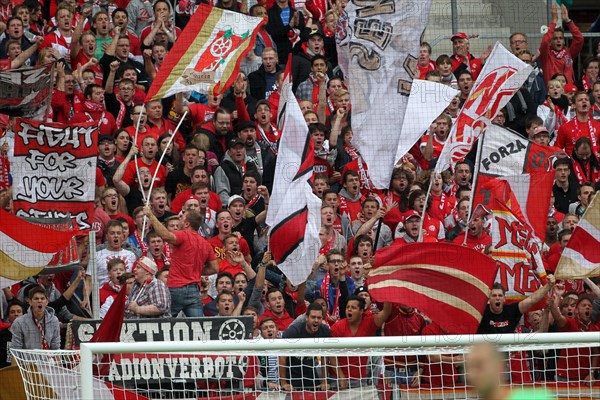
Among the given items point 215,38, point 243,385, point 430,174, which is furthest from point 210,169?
point 243,385

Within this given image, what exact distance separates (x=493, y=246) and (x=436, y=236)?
1.36 metres

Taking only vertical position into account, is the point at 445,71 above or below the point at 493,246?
above

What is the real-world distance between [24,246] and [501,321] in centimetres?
375

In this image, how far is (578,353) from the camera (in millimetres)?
9883

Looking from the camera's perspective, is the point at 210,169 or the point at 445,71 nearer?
the point at 210,169

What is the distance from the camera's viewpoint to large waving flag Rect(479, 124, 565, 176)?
12.5m

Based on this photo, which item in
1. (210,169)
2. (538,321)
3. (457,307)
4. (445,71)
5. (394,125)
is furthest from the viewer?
(445,71)

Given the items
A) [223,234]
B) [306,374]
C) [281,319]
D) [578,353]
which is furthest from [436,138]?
[306,374]

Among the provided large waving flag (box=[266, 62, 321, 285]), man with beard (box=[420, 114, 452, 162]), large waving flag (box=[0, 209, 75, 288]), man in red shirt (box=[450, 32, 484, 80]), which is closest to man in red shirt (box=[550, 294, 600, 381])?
large waving flag (box=[266, 62, 321, 285])

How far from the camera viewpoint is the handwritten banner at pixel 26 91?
11664 millimetres

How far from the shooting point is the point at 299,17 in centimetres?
1584

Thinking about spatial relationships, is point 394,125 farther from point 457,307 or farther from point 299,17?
point 299,17

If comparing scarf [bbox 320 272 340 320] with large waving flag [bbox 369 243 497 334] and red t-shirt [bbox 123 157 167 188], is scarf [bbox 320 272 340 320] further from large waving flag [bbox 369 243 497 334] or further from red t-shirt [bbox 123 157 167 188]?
red t-shirt [bbox 123 157 167 188]

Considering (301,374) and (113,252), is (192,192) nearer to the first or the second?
(113,252)
